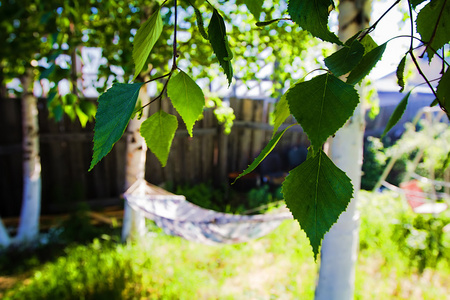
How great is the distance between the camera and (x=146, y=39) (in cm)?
26

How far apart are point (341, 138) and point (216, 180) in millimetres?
4742

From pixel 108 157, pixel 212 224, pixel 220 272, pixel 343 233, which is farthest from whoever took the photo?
pixel 108 157

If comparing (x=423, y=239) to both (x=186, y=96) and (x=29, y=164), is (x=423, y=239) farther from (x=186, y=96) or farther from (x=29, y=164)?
(x=29, y=164)

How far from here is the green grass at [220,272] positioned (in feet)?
8.11

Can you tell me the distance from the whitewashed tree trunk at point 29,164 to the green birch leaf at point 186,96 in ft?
12.0

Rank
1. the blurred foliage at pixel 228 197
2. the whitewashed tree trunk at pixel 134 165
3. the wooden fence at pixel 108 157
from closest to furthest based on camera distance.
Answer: the whitewashed tree trunk at pixel 134 165
the wooden fence at pixel 108 157
the blurred foliage at pixel 228 197

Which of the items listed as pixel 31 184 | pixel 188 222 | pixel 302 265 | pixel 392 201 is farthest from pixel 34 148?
pixel 392 201

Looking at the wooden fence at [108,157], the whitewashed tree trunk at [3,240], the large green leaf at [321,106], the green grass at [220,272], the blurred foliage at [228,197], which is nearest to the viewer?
the large green leaf at [321,106]

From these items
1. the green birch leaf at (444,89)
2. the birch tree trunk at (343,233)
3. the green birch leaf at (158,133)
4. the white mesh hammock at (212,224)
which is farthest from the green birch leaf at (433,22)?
the white mesh hammock at (212,224)

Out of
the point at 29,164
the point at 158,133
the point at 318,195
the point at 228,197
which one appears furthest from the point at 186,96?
the point at 228,197

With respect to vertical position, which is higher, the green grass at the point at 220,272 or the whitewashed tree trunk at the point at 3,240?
the green grass at the point at 220,272

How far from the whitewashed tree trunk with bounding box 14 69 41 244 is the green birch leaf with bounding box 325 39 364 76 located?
Answer: 3777 millimetres

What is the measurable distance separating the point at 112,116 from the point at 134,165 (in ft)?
9.48

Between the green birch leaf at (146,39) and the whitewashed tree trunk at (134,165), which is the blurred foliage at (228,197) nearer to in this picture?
the whitewashed tree trunk at (134,165)
